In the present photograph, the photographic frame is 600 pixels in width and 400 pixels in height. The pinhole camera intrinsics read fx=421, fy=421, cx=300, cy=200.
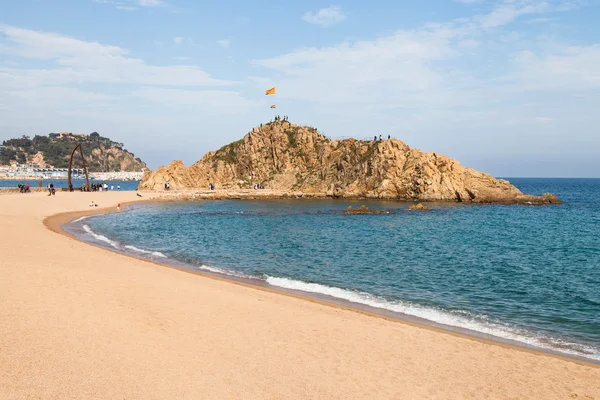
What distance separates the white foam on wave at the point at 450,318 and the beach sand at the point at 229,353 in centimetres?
121

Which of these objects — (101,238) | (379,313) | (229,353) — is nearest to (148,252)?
(101,238)

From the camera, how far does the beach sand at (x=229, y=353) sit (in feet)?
29.4

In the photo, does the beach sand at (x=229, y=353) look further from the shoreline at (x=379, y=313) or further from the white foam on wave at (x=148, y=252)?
the white foam on wave at (x=148, y=252)

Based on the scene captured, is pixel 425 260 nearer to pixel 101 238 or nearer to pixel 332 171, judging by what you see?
pixel 101 238

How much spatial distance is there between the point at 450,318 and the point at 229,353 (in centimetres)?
899

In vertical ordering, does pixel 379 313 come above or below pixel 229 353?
below

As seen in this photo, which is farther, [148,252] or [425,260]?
[148,252]

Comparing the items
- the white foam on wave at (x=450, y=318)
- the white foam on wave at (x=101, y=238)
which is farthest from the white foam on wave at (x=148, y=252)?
the white foam on wave at (x=450, y=318)

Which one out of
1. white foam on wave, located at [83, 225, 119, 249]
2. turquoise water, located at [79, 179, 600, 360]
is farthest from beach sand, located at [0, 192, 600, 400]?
white foam on wave, located at [83, 225, 119, 249]

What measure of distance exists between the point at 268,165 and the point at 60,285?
100 meters

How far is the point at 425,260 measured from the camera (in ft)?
89.9

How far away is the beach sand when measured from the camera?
8.97 metres

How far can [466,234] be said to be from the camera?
40.0 m

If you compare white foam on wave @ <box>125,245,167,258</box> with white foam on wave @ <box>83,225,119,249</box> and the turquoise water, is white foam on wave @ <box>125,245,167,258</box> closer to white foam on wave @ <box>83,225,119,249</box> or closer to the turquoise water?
the turquoise water
